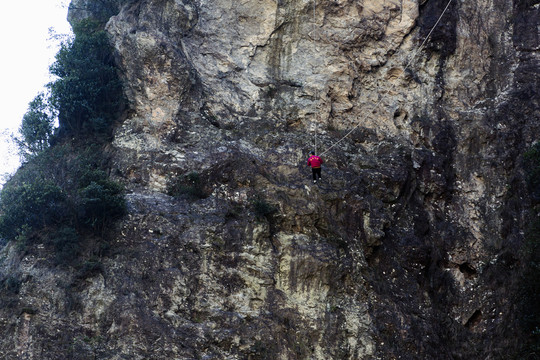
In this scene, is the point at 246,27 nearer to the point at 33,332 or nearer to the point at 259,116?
the point at 259,116

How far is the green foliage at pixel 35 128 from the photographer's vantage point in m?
34.1

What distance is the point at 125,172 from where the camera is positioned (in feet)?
105

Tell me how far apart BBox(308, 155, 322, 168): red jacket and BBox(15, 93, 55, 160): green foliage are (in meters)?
11.9

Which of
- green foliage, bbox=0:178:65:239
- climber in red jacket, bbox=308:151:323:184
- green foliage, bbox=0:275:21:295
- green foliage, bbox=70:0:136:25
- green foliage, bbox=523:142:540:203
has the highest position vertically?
green foliage, bbox=70:0:136:25

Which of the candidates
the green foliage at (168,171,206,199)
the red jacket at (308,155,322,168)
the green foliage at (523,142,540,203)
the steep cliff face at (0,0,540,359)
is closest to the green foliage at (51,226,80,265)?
the steep cliff face at (0,0,540,359)

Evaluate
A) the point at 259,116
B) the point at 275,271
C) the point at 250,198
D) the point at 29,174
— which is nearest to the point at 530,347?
the point at 275,271

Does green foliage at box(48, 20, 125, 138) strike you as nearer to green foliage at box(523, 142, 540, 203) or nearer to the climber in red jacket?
the climber in red jacket

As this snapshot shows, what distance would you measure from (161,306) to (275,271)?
4399mm

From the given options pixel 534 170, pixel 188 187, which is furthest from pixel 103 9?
pixel 534 170

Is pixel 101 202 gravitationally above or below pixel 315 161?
below

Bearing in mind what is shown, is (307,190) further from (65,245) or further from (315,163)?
(65,245)

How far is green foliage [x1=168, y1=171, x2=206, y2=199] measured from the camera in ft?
102

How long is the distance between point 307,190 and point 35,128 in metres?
12.3

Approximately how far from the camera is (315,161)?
29.8m
